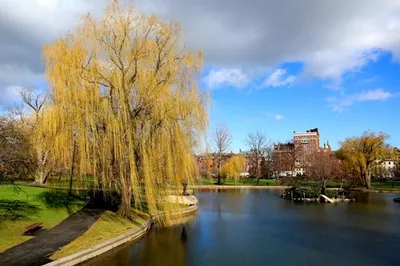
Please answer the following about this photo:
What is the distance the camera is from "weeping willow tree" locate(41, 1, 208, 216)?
14.4 metres

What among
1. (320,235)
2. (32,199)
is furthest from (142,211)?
(320,235)

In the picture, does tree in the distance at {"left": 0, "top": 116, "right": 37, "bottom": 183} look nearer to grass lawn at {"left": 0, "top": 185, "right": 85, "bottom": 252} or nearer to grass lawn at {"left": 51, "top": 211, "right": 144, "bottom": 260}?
grass lawn at {"left": 0, "top": 185, "right": 85, "bottom": 252}

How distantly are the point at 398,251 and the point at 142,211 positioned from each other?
11.7 metres

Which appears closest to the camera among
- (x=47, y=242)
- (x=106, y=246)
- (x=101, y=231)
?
(x=47, y=242)

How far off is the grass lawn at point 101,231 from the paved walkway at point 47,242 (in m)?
0.23

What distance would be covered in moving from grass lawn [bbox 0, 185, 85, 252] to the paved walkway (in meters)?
0.38

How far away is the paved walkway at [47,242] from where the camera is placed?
9448 mm

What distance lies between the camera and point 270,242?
14320 millimetres

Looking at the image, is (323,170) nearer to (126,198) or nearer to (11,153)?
(126,198)

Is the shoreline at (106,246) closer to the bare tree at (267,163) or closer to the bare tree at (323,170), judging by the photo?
the bare tree at (323,170)

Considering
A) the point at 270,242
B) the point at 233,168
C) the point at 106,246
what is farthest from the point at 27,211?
the point at 233,168

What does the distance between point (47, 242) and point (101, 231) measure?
7.95ft

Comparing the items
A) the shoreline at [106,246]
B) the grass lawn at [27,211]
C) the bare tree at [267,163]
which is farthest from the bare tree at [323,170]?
the grass lawn at [27,211]

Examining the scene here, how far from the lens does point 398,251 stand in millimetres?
13188
